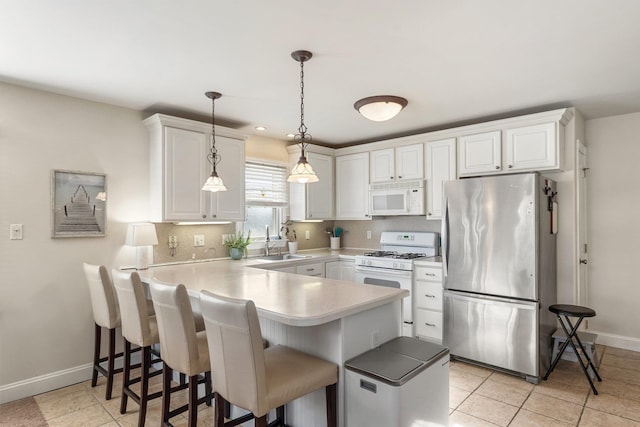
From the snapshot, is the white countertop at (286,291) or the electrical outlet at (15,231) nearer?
the white countertop at (286,291)

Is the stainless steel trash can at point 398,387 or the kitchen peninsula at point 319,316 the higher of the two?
the kitchen peninsula at point 319,316

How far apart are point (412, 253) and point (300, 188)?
166 cm

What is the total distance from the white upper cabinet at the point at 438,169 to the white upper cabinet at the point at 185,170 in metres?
2.22

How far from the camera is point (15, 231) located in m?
2.83

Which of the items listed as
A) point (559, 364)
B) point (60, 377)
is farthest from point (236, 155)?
point (559, 364)

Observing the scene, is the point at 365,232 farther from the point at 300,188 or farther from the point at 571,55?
the point at 571,55

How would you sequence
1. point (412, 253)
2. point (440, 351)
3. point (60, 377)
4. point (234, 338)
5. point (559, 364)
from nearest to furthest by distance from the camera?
1. point (234, 338)
2. point (440, 351)
3. point (60, 377)
4. point (559, 364)
5. point (412, 253)

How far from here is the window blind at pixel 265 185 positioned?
177 inches

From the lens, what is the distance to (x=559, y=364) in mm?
3406

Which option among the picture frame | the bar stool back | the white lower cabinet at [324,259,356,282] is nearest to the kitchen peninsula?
the bar stool back

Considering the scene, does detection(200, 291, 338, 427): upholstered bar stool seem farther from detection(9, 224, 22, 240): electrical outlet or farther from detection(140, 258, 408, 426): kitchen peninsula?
detection(9, 224, 22, 240): electrical outlet

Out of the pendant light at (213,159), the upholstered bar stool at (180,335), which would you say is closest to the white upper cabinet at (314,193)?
the pendant light at (213,159)

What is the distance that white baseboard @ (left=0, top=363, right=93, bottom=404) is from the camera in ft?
9.12

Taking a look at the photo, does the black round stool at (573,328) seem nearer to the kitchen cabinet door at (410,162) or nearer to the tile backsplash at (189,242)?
the kitchen cabinet door at (410,162)
